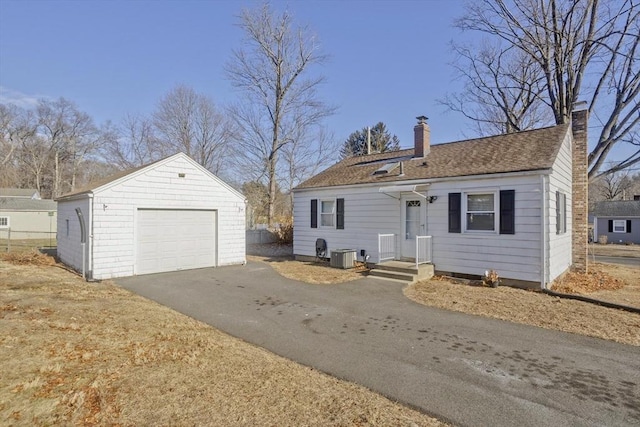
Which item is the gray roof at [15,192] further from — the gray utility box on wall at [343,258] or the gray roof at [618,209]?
the gray roof at [618,209]

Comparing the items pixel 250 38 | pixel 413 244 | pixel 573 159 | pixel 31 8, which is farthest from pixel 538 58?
pixel 31 8

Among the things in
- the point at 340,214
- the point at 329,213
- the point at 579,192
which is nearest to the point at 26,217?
the point at 329,213

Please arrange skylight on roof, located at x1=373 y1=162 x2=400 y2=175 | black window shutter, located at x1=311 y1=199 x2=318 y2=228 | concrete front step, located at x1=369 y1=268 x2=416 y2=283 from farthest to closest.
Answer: black window shutter, located at x1=311 y1=199 x2=318 y2=228 < skylight on roof, located at x1=373 y1=162 x2=400 y2=175 < concrete front step, located at x1=369 y1=268 x2=416 y2=283

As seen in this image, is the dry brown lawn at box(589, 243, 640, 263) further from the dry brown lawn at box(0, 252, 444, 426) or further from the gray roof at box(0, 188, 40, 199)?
the gray roof at box(0, 188, 40, 199)

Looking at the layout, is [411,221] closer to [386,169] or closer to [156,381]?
[386,169]

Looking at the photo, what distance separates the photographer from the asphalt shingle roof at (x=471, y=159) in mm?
9734

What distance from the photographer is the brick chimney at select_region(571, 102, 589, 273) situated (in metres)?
11.9

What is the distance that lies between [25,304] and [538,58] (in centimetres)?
2210

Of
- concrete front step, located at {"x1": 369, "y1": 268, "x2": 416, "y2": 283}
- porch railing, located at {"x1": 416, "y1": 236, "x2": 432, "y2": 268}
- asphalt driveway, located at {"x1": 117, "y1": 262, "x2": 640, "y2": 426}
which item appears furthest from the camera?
porch railing, located at {"x1": 416, "y1": 236, "x2": 432, "y2": 268}

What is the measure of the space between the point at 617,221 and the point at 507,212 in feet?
108

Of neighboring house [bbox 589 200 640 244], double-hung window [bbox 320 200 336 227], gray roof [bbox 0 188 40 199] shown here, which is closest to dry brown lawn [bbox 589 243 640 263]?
neighboring house [bbox 589 200 640 244]

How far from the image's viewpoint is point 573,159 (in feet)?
40.0

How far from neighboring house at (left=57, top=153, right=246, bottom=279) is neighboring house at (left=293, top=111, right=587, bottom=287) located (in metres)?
3.70

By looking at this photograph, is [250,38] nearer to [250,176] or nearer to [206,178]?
[250,176]
